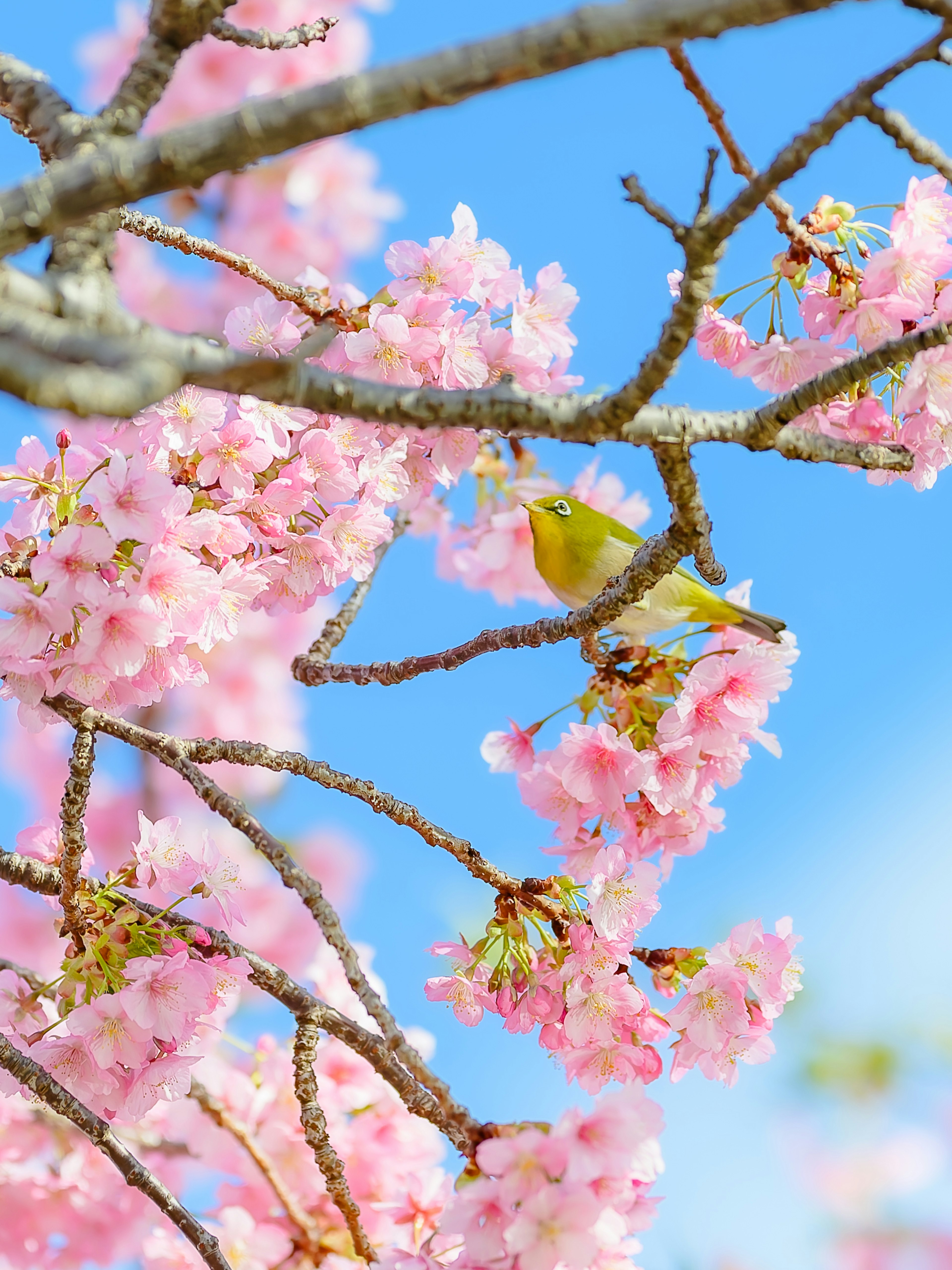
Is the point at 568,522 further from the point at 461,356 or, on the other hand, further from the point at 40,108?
the point at 40,108

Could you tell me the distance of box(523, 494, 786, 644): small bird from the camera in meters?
3.65

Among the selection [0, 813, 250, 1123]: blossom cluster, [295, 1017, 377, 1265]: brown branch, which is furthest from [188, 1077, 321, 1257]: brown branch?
[295, 1017, 377, 1265]: brown branch

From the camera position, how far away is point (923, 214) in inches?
90.4

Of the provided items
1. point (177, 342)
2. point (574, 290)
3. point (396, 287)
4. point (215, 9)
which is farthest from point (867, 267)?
point (177, 342)

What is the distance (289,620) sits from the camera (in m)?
8.74

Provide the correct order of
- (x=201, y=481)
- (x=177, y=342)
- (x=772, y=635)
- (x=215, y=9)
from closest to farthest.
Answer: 1. (x=177, y=342)
2. (x=215, y=9)
3. (x=201, y=481)
4. (x=772, y=635)

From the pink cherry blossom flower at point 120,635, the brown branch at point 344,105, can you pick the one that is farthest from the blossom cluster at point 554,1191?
the brown branch at point 344,105

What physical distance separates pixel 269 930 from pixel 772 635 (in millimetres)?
5788

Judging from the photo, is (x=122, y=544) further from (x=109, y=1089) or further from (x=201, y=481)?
(x=109, y=1089)

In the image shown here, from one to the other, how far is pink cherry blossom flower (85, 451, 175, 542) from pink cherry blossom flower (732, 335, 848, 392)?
1.41m

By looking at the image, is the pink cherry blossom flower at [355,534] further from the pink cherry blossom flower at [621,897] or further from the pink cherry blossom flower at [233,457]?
the pink cherry blossom flower at [621,897]

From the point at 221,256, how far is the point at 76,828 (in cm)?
143

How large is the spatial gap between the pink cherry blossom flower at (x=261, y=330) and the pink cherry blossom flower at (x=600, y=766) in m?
1.18

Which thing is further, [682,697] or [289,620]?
[289,620]
